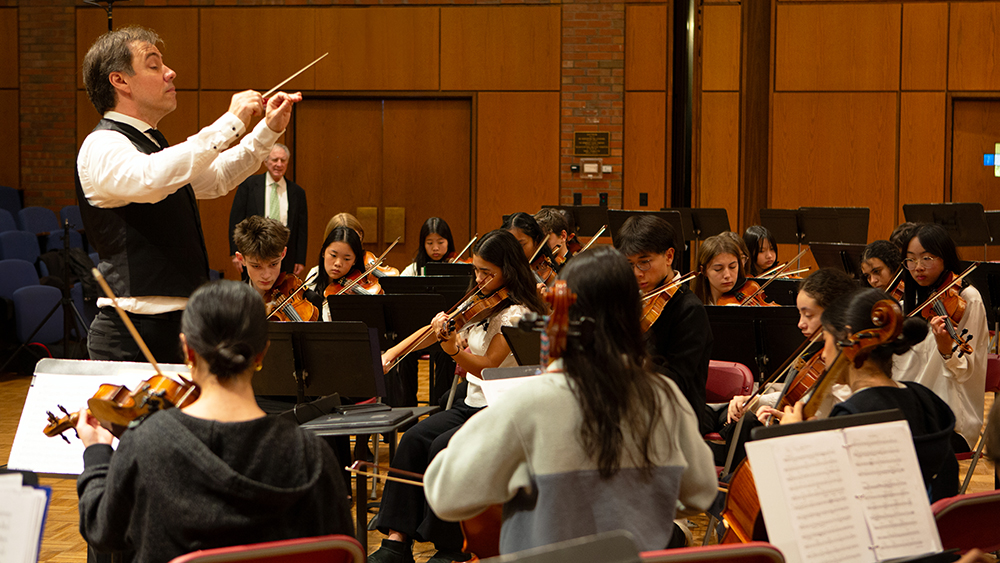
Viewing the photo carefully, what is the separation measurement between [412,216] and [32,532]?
23.6 ft

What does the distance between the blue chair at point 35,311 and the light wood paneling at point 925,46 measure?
7.26 m

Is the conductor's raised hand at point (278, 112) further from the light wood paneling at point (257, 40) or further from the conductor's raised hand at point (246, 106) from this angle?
the light wood paneling at point (257, 40)

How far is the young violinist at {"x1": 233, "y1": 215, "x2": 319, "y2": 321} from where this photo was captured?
3443 mm

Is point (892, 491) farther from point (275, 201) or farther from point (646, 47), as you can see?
point (646, 47)

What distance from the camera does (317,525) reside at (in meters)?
1.54

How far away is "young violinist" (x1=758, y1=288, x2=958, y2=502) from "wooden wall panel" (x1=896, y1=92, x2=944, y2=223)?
666 cm

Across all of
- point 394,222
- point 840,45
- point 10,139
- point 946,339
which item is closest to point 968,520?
point 946,339

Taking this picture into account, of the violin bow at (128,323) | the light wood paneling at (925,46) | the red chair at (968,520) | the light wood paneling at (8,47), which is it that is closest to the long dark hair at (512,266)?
the violin bow at (128,323)

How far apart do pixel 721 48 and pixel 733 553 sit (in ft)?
24.6

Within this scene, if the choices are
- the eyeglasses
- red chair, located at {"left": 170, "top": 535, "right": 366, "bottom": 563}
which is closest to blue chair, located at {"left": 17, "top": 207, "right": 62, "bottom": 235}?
the eyeglasses

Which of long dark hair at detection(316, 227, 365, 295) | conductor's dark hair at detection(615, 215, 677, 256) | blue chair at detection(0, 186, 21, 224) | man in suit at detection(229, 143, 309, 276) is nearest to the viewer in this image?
conductor's dark hair at detection(615, 215, 677, 256)

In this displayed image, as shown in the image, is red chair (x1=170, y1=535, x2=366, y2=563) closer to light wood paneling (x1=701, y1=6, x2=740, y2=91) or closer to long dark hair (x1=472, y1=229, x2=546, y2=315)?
long dark hair (x1=472, y1=229, x2=546, y2=315)

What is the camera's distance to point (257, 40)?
26.9ft

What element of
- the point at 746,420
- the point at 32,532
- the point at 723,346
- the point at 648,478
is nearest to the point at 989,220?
the point at 723,346
